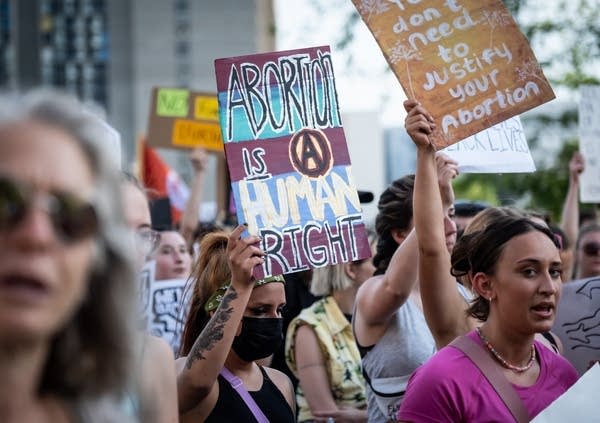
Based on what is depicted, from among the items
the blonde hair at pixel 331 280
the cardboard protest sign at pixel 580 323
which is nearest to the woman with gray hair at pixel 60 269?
the cardboard protest sign at pixel 580 323

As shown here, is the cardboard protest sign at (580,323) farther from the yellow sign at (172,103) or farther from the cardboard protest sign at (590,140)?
the yellow sign at (172,103)

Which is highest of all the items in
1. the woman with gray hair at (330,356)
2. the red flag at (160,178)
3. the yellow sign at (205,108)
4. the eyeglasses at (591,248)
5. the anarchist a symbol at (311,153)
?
the yellow sign at (205,108)

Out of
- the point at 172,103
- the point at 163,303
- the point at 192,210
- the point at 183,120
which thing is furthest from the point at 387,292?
the point at 172,103

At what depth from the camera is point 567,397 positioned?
3.10 metres

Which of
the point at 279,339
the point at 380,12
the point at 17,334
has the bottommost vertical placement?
the point at 279,339

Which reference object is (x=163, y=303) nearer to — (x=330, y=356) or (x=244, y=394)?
(x=330, y=356)

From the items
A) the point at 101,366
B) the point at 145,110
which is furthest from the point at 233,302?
the point at 145,110

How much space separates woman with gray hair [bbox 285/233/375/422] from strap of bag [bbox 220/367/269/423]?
59.5 inches

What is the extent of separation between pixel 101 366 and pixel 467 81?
2363mm

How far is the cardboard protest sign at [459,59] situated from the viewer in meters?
3.74

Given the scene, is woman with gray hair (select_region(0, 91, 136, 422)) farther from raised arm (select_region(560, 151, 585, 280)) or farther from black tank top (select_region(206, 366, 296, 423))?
raised arm (select_region(560, 151, 585, 280))

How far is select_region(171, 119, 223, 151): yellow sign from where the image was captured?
893 centimetres

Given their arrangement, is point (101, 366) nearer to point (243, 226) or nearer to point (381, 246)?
point (243, 226)

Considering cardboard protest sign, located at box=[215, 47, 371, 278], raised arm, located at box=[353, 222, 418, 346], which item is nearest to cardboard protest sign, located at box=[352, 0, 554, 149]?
cardboard protest sign, located at box=[215, 47, 371, 278]
